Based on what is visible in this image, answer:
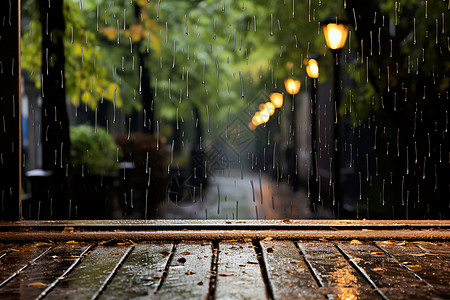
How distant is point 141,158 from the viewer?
43.9 feet

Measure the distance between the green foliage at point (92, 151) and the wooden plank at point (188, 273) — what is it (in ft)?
17.1

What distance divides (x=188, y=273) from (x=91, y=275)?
23.3 inches

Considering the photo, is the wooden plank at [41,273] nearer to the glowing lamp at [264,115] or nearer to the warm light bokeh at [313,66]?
the warm light bokeh at [313,66]

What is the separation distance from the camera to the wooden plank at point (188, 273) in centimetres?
320

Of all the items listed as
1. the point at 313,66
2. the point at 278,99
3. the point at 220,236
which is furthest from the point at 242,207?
the point at 220,236

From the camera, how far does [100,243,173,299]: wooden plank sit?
10.6 feet

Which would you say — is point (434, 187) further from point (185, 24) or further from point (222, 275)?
point (185, 24)

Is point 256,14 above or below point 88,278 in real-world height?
above

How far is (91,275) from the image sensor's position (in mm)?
3625

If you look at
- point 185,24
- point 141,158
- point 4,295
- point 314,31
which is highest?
point 185,24

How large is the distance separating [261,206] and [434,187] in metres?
5.90

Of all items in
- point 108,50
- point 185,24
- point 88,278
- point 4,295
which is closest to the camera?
point 4,295

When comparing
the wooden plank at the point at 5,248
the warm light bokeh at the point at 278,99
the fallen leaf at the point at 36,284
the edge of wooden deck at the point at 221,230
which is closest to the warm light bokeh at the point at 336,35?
the edge of wooden deck at the point at 221,230

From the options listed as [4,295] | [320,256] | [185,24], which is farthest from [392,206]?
[185,24]
